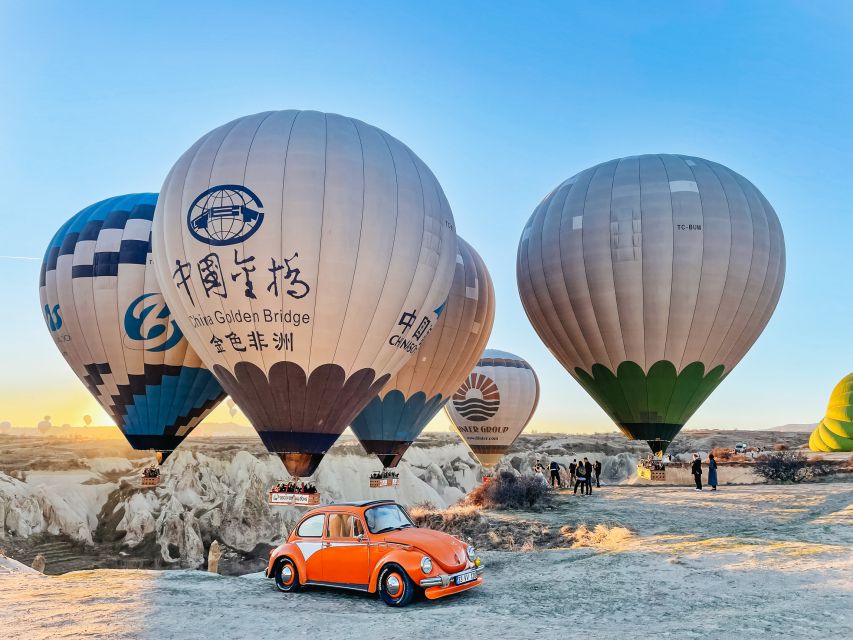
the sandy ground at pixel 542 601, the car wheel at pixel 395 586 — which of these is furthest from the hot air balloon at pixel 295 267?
the car wheel at pixel 395 586

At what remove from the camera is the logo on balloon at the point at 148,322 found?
921 inches

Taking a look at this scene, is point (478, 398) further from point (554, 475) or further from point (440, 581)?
point (440, 581)

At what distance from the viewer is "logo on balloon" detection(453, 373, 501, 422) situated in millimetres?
41250

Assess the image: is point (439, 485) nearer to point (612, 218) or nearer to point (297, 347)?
point (612, 218)

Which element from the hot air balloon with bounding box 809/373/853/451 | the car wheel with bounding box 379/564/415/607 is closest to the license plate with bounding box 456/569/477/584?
the car wheel with bounding box 379/564/415/607

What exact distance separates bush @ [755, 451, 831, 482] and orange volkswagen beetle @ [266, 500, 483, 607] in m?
20.6

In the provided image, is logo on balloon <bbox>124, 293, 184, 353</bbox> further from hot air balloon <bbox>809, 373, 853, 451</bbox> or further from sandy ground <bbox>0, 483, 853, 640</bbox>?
hot air balloon <bbox>809, 373, 853, 451</bbox>

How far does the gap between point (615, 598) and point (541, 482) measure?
14001 millimetres

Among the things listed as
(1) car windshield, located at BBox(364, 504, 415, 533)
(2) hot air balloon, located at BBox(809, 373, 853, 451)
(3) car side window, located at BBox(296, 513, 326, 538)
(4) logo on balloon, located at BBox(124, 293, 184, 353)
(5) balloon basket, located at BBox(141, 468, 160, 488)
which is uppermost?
(4) logo on balloon, located at BBox(124, 293, 184, 353)

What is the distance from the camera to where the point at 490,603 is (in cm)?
956

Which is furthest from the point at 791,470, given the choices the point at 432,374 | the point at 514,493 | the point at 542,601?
the point at 542,601

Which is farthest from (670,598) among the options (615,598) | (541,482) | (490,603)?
(541,482)

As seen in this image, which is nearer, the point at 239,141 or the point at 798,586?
the point at 798,586

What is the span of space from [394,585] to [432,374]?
1748 centimetres
